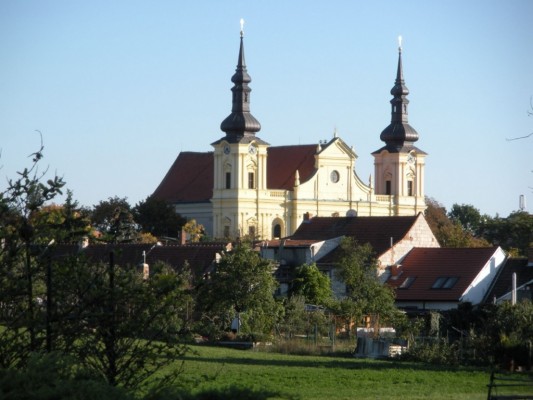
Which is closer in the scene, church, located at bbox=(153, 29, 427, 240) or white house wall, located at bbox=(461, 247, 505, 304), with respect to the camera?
white house wall, located at bbox=(461, 247, 505, 304)

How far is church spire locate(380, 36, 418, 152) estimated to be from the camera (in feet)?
431

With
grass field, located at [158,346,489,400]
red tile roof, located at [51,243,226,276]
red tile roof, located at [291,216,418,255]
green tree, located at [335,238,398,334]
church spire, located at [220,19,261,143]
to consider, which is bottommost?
grass field, located at [158,346,489,400]

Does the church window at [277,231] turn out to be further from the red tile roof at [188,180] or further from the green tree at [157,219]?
the green tree at [157,219]

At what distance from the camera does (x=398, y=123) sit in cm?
13125

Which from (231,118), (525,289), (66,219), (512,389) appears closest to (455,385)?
(512,389)

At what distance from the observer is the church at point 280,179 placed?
122875mm

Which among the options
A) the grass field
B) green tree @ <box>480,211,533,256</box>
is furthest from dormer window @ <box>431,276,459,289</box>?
green tree @ <box>480,211,533,256</box>

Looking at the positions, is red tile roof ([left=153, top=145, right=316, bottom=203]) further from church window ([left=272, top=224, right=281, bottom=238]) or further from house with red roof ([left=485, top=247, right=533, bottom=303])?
house with red roof ([left=485, top=247, right=533, bottom=303])

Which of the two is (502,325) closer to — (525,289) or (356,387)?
(356,387)

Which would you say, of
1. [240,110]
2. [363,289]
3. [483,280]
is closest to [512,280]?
[483,280]

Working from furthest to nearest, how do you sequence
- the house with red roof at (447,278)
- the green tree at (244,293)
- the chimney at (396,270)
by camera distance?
the chimney at (396,270), the house with red roof at (447,278), the green tree at (244,293)

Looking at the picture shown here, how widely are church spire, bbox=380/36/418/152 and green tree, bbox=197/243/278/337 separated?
84.7 m

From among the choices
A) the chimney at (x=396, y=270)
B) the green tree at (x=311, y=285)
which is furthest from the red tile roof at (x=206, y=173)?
the green tree at (x=311, y=285)

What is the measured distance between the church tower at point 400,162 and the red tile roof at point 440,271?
240 feet
